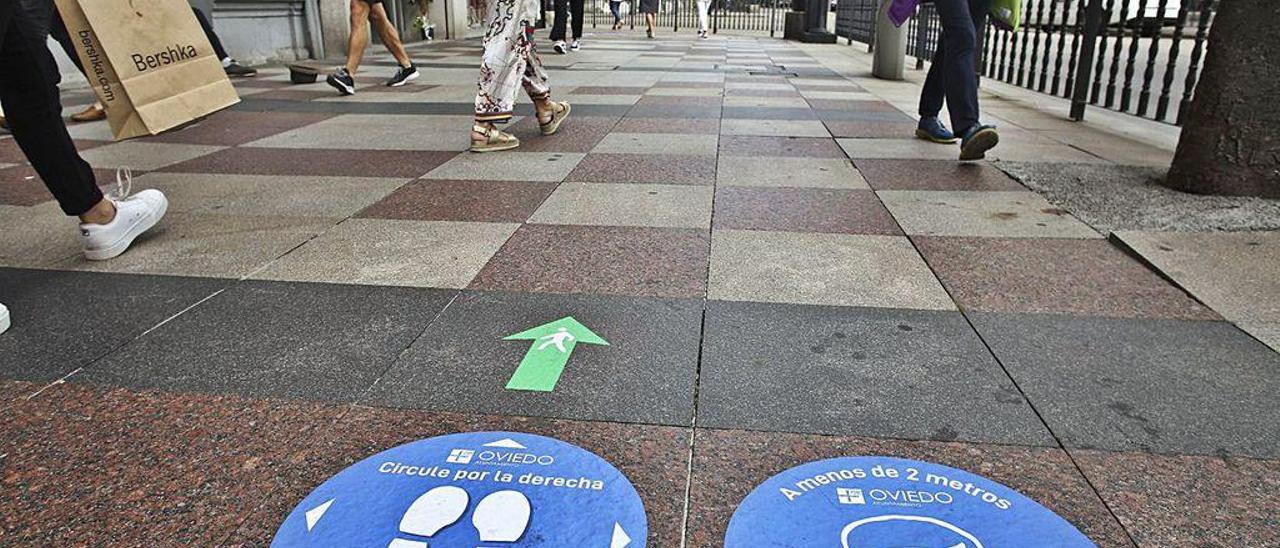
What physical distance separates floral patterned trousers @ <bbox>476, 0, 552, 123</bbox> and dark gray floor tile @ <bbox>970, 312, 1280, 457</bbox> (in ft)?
12.0

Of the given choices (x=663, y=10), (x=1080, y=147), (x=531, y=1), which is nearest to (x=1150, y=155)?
(x=1080, y=147)

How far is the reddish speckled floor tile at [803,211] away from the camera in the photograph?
390 cm

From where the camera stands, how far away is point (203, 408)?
84.6 inches

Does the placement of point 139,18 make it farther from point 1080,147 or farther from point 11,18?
point 1080,147

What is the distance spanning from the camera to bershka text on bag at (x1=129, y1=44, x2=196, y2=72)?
3.43 m

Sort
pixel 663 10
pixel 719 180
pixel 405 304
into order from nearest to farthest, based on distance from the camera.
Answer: pixel 405 304, pixel 719 180, pixel 663 10

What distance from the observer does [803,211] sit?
4180 millimetres

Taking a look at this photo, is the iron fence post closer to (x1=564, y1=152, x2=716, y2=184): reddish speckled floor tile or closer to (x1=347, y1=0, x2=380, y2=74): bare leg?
(x1=564, y1=152, x2=716, y2=184): reddish speckled floor tile

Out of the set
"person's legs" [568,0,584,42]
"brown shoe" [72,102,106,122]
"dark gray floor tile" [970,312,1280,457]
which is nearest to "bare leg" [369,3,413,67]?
"brown shoe" [72,102,106,122]

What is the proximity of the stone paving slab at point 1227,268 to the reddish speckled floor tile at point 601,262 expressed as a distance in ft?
5.97

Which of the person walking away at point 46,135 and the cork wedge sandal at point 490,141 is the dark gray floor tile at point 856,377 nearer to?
the person walking away at point 46,135

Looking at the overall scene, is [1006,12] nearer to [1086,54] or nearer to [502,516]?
[1086,54]

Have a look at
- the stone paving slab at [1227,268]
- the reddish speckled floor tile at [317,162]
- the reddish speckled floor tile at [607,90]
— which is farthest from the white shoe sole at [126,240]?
the reddish speckled floor tile at [607,90]

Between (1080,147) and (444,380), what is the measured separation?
18.0 feet
